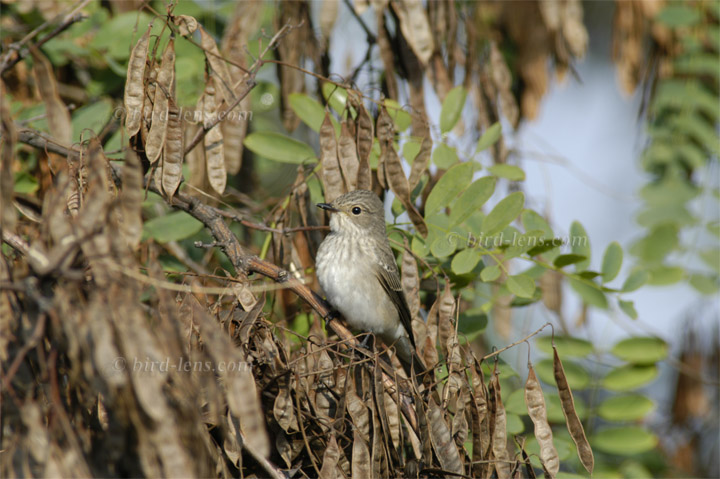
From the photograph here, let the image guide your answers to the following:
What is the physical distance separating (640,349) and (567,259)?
5.36 feet

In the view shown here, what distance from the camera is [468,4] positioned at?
6.43 m

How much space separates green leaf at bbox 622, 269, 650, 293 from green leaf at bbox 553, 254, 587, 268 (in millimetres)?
467

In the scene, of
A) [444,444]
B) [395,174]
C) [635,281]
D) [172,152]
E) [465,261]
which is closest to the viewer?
[444,444]

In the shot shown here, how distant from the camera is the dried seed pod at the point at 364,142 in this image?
11.8 ft

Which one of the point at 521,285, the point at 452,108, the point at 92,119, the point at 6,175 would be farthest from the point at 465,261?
the point at 92,119

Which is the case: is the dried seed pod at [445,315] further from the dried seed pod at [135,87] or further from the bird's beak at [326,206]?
the dried seed pod at [135,87]

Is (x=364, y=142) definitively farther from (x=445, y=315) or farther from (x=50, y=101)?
(x=50, y=101)

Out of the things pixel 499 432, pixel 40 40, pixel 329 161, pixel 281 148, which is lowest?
pixel 499 432

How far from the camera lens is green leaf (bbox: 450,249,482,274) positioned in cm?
361

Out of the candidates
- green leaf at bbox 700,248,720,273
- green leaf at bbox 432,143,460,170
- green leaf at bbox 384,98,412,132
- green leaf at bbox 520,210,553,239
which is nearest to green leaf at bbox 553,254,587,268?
green leaf at bbox 520,210,553,239

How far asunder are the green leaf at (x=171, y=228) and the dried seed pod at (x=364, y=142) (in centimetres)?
105

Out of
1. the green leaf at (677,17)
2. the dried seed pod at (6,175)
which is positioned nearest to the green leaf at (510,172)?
the green leaf at (677,17)

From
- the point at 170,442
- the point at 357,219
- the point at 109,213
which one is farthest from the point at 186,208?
the point at 170,442

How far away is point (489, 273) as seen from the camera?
3.70m
